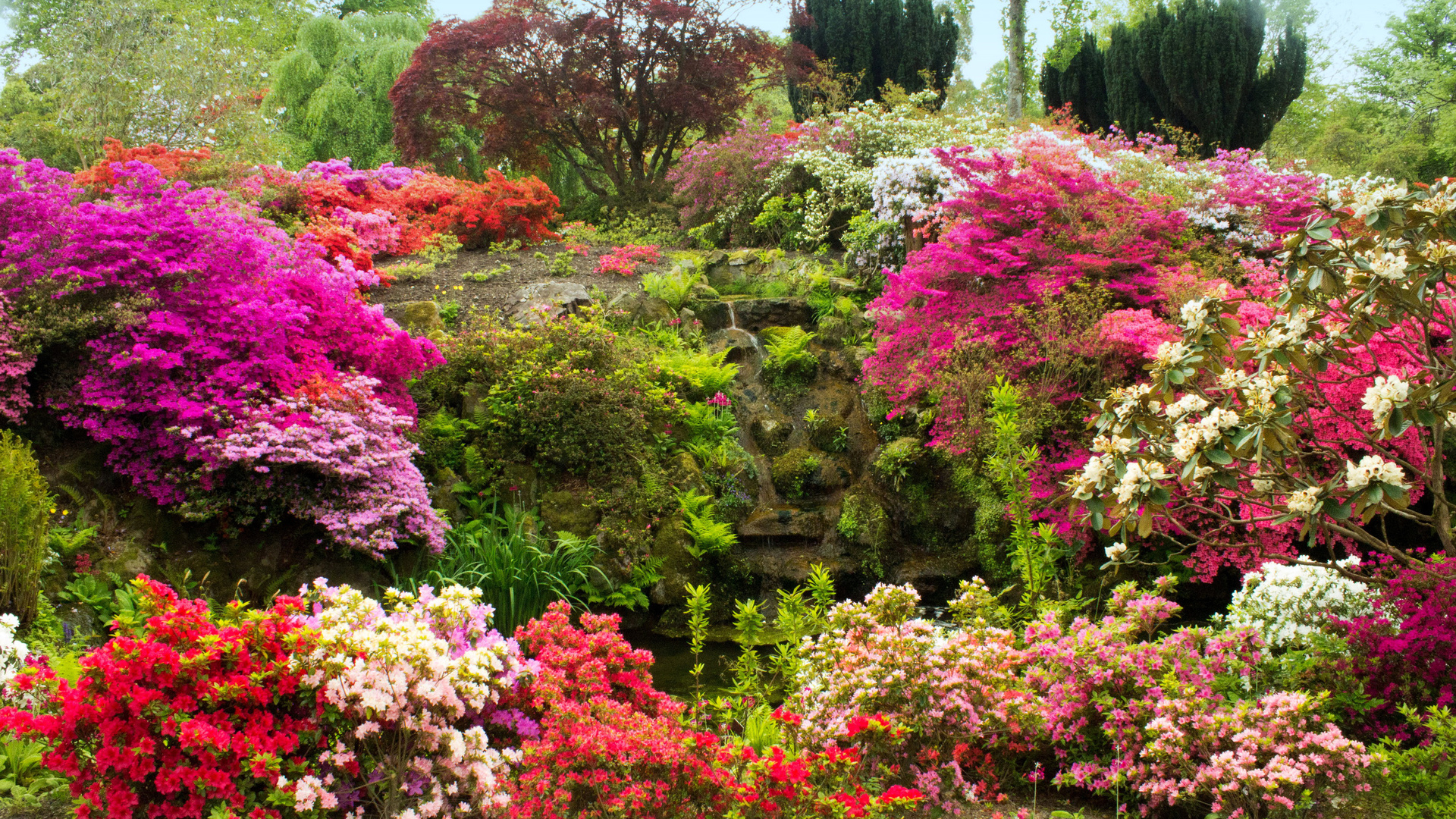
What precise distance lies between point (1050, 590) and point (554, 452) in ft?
12.4

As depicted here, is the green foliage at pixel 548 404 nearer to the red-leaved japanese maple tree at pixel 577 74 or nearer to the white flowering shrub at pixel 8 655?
the white flowering shrub at pixel 8 655

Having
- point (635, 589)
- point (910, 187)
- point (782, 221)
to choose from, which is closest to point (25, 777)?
point (635, 589)

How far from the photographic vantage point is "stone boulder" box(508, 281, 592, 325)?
818 centimetres

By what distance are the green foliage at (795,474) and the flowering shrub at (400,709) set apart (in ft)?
16.2

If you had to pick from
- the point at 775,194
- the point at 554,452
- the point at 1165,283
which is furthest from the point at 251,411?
the point at 775,194

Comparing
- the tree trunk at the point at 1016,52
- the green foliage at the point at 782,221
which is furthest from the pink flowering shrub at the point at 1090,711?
the tree trunk at the point at 1016,52

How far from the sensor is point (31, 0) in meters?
21.7

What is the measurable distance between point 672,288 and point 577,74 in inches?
222

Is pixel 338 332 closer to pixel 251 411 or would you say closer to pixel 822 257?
pixel 251 411

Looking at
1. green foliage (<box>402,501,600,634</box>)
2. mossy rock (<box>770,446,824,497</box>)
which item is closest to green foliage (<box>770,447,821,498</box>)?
mossy rock (<box>770,446,824,497</box>)

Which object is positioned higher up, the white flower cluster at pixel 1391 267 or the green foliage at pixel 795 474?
the white flower cluster at pixel 1391 267

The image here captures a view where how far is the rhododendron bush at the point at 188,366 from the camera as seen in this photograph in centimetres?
517

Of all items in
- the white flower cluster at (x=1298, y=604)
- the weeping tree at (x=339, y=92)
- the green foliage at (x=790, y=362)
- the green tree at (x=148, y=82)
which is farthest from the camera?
the weeping tree at (x=339, y=92)

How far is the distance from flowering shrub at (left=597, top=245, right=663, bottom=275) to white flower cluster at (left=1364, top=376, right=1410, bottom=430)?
8.24 m
